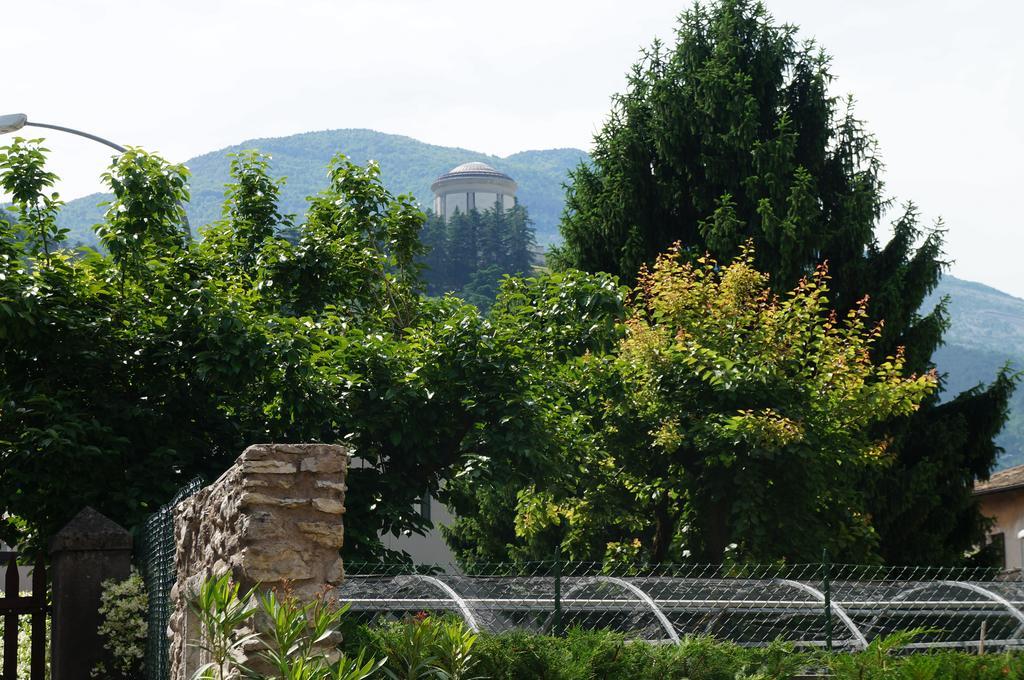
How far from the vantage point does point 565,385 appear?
44.2 feet

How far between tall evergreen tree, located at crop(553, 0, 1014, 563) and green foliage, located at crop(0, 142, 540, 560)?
860 cm

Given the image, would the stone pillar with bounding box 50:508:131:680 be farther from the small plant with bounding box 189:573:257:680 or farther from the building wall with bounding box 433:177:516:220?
the building wall with bounding box 433:177:516:220

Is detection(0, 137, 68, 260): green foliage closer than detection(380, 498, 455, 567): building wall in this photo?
Yes

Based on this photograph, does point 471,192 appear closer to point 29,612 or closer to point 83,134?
point 83,134

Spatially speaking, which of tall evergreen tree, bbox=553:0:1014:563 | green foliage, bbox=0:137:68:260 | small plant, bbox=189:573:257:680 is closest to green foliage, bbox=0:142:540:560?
green foliage, bbox=0:137:68:260

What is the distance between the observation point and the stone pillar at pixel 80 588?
870 cm

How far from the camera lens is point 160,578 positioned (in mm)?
8391

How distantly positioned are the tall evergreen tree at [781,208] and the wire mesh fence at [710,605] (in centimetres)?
673

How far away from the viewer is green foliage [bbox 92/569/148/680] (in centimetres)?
874

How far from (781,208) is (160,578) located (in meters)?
14.3

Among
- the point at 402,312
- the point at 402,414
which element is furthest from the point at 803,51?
the point at 402,414

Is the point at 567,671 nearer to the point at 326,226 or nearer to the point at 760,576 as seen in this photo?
the point at 760,576

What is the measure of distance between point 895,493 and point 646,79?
9098 millimetres

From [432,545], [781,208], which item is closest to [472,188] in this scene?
[432,545]
